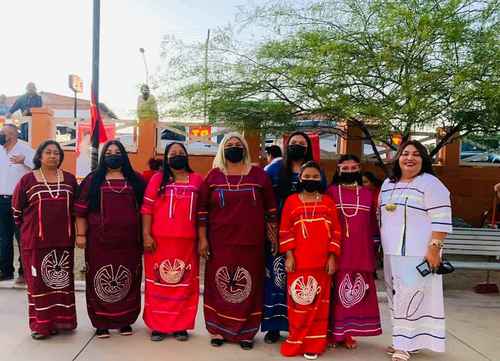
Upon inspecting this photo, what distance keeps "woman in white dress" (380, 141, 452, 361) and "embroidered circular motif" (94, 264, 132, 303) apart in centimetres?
229

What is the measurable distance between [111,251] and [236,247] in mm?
1104

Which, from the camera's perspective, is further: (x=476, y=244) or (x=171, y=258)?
(x=476, y=244)

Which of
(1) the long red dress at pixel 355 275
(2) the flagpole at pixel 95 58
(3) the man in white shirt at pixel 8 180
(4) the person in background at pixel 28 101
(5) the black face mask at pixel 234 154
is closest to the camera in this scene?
(1) the long red dress at pixel 355 275

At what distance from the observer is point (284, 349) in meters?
4.05

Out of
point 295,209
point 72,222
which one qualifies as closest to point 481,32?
point 295,209

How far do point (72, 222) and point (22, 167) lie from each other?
2188 millimetres

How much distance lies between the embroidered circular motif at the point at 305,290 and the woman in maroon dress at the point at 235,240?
0.37m

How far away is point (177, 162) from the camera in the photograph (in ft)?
14.1

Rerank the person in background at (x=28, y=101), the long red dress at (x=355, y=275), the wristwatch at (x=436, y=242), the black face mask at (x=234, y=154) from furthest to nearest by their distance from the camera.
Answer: the person in background at (x=28, y=101)
the black face mask at (x=234, y=154)
the long red dress at (x=355, y=275)
the wristwatch at (x=436, y=242)

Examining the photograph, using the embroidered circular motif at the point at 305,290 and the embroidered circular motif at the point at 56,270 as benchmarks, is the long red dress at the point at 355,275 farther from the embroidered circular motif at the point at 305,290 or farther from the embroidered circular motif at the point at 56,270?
the embroidered circular motif at the point at 56,270

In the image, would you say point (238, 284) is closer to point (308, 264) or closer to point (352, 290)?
point (308, 264)

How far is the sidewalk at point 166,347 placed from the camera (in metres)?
3.95

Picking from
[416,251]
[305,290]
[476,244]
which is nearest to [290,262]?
[305,290]

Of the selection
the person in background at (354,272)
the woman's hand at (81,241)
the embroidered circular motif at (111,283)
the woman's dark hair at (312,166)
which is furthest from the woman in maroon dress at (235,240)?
the woman's hand at (81,241)
